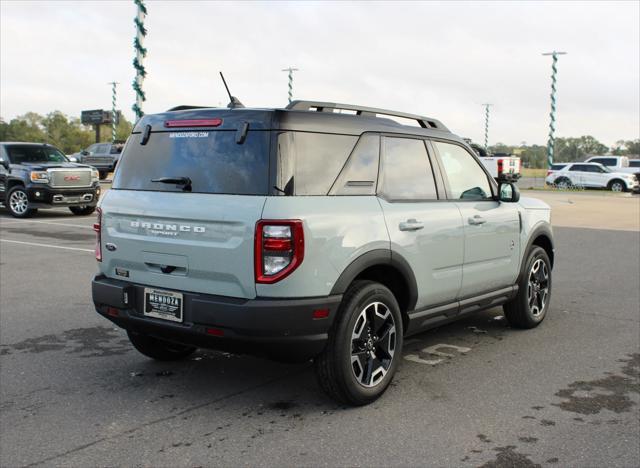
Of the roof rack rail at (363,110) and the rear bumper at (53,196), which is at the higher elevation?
the roof rack rail at (363,110)

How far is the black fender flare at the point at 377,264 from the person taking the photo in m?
4.09

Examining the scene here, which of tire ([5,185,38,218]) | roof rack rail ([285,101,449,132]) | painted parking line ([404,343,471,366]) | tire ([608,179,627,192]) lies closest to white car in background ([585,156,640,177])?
tire ([608,179,627,192])

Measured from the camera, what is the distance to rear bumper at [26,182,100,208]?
656 inches

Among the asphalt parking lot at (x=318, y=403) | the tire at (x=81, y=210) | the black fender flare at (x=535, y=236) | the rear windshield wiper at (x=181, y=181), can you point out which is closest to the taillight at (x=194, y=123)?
the rear windshield wiper at (x=181, y=181)

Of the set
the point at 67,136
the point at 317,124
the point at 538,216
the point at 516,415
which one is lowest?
the point at 516,415

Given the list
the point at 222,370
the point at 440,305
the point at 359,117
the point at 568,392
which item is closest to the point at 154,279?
the point at 222,370

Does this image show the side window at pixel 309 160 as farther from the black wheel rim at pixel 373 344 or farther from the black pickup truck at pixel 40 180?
the black pickup truck at pixel 40 180

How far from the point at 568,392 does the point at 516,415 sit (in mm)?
654

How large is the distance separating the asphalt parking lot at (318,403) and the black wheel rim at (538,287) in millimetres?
210

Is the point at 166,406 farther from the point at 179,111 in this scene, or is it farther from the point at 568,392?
the point at 568,392

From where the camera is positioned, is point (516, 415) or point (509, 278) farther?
point (509, 278)

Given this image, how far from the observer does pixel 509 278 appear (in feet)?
19.6

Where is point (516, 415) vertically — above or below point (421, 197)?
below

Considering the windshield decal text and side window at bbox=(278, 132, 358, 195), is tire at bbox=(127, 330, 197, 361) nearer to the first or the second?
the windshield decal text
